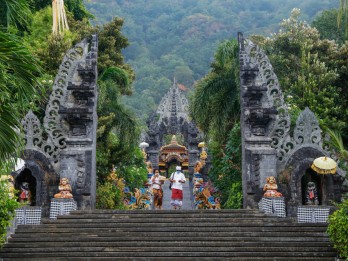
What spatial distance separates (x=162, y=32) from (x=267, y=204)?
67.2 metres

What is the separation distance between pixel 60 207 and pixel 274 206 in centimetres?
491

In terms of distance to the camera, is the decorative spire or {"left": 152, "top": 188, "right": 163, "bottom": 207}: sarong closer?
{"left": 152, "top": 188, "right": 163, "bottom": 207}: sarong

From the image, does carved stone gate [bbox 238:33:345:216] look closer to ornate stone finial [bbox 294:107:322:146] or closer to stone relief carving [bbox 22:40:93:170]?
ornate stone finial [bbox 294:107:322:146]

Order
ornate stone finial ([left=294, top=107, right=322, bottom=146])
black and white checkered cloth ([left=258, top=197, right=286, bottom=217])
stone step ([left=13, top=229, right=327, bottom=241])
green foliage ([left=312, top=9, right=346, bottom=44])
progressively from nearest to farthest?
stone step ([left=13, top=229, right=327, bottom=241]) < black and white checkered cloth ([left=258, top=197, right=286, bottom=217]) < ornate stone finial ([left=294, top=107, right=322, bottom=146]) < green foliage ([left=312, top=9, right=346, bottom=44])

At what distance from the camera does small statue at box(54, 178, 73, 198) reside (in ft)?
46.9

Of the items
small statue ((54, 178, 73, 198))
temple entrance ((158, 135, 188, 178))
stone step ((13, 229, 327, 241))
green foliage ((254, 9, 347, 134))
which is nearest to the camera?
stone step ((13, 229, 327, 241))

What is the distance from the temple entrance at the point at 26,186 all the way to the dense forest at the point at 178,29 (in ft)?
143

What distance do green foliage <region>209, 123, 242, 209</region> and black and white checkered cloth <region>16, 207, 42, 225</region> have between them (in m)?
5.41

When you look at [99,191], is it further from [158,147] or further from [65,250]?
[158,147]

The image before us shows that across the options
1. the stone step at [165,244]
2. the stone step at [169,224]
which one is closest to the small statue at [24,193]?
the stone step at [169,224]

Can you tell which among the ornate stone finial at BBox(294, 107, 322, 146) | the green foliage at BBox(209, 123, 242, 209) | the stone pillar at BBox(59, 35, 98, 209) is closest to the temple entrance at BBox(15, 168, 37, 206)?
the stone pillar at BBox(59, 35, 98, 209)

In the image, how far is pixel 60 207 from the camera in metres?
13.9

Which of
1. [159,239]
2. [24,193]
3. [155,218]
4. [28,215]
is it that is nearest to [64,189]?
[28,215]

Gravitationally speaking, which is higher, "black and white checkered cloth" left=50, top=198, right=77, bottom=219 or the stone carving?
the stone carving
